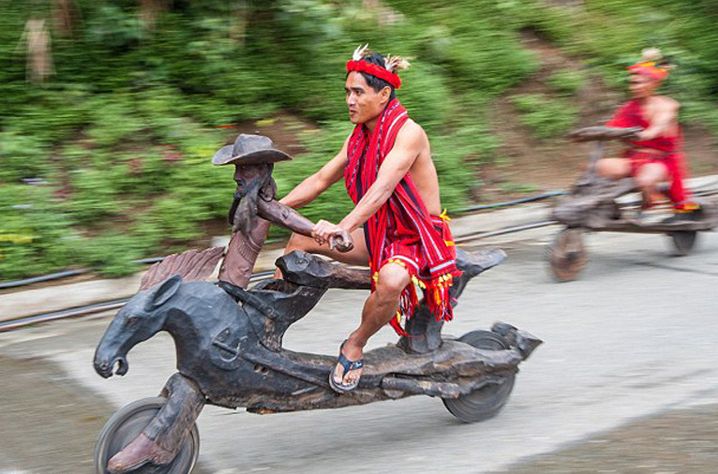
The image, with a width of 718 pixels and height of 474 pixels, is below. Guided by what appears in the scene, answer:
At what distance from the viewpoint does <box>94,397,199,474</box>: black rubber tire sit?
425 centimetres

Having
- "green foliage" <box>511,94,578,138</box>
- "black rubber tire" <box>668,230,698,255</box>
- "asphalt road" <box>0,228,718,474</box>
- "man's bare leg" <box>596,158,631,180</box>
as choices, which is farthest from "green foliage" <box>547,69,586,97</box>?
"asphalt road" <box>0,228,718,474</box>

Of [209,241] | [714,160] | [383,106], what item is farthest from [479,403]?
[714,160]

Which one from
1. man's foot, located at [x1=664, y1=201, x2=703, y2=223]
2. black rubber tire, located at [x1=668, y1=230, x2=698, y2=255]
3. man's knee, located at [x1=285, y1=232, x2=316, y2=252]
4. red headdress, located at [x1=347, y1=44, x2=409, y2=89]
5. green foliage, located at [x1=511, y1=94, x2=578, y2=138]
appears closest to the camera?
red headdress, located at [x1=347, y1=44, x2=409, y2=89]

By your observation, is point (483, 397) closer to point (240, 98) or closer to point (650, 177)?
point (650, 177)

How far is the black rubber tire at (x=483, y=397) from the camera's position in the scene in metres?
5.21

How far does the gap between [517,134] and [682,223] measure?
2.81 metres

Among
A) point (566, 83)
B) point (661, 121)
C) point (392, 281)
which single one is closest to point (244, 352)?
point (392, 281)

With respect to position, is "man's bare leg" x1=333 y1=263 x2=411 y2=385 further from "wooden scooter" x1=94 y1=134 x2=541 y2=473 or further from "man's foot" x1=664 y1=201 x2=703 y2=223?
"man's foot" x1=664 y1=201 x2=703 y2=223

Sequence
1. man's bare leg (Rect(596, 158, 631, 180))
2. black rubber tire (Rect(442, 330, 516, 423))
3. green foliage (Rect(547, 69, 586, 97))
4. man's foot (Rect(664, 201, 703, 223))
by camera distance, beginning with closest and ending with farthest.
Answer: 1. black rubber tire (Rect(442, 330, 516, 423))
2. man's bare leg (Rect(596, 158, 631, 180))
3. man's foot (Rect(664, 201, 703, 223))
4. green foliage (Rect(547, 69, 586, 97))

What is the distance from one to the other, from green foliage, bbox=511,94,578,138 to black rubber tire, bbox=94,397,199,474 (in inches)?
274

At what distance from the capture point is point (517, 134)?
10633 millimetres

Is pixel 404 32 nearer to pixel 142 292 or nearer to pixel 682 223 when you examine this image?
pixel 682 223

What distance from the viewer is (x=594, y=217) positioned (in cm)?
782

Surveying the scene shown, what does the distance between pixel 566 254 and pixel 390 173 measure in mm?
3400
